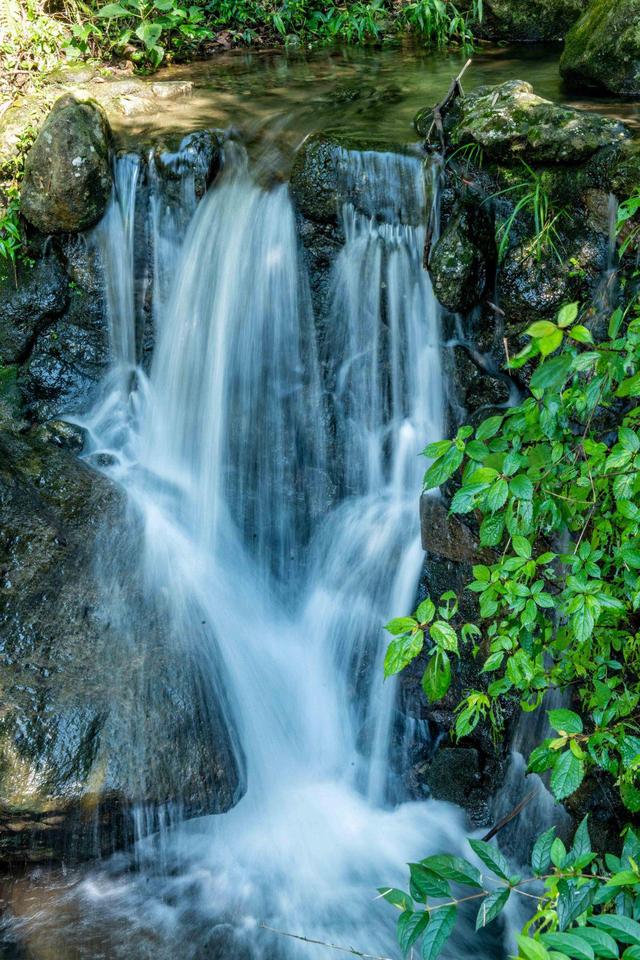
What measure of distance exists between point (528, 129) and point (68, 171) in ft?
9.55

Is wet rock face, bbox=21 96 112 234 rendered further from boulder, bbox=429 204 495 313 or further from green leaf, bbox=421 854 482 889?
green leaf, bbox=421 854 482 889

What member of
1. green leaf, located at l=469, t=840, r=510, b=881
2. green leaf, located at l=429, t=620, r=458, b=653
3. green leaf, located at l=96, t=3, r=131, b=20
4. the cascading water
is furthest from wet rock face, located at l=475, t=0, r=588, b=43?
green leaf, located at l=469, t=840, r=510, b=881

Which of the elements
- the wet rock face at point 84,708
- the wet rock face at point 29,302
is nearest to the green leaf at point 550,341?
the wet rock face at point 84,708

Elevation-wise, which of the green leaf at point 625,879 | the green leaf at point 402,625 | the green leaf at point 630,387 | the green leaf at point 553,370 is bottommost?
the green leaf at point 625,879

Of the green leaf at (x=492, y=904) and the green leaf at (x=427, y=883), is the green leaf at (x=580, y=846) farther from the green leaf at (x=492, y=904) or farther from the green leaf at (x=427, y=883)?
the green leaf at (x=427, y=883)

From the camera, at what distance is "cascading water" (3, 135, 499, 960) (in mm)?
3807

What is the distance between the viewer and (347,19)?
26.8ft

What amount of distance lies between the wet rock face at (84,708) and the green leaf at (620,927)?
8.47 feet

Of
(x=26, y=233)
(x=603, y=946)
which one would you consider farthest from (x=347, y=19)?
(x=603, y=946)

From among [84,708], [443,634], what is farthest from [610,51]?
[84,708]

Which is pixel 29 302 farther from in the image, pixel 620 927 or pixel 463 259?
pixel 620 927

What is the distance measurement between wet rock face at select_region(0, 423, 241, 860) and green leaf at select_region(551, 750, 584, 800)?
7.03ft

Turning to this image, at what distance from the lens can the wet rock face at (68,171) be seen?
539cm

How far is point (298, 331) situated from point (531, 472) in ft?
9.03
